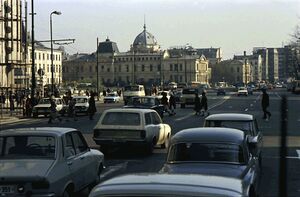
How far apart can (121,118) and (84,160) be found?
773 cm

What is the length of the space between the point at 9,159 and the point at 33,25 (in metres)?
37.8

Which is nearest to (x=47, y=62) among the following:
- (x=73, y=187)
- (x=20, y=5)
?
(x=20, y=5)

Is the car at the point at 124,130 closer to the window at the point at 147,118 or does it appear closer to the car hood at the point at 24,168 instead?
the window at the point at 147,118

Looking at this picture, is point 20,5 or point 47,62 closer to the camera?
point 20,5

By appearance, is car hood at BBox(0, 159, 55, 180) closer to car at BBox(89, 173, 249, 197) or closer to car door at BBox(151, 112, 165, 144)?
car at BBox(89, 173, 249, 197)

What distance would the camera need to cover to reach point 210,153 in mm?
9383

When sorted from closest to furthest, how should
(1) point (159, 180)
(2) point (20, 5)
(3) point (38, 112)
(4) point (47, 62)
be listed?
(1) point (159, 180) < (3) point (38, 112) < (2) point (20, 5) < (4) point (47, 62)

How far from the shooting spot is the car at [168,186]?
4723mm

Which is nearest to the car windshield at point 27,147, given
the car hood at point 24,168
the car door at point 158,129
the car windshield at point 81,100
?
the car hood at point 24,168

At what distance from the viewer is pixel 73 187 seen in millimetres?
9539

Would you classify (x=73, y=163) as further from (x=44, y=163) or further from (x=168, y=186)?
(x=168, y=186)

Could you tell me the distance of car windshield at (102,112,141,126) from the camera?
18047 mm

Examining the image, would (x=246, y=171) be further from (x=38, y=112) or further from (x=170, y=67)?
(x=170, y=67)

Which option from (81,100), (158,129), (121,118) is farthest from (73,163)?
(81,100)
